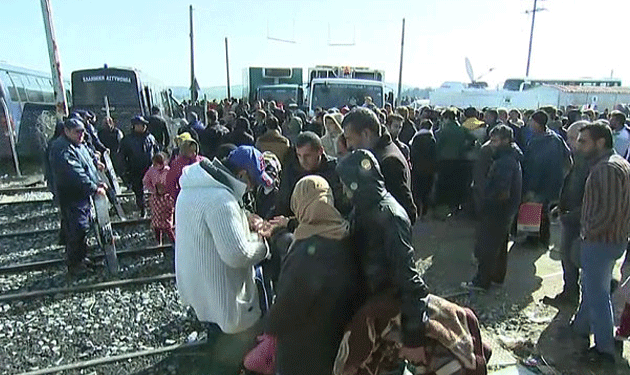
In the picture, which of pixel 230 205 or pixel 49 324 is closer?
pixel 230 205

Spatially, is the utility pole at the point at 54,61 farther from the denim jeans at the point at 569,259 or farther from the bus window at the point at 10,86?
the denim jeans at the point at 569,259

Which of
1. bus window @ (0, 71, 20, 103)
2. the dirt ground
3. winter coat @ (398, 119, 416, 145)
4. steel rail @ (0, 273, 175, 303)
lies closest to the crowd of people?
the dirt ground

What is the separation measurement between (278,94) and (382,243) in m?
17.2

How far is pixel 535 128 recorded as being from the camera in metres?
6.64

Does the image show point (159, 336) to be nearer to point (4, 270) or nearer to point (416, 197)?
point (4, 270)

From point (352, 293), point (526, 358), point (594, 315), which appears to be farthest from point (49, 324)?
point (594, 315)

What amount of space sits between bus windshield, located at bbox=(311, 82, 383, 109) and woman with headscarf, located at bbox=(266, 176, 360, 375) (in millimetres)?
11562

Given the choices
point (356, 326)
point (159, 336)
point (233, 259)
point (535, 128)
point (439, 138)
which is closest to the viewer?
point (356, 326)

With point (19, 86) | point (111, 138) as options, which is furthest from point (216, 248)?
point (19, 86)

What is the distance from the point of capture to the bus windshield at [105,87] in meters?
13.6

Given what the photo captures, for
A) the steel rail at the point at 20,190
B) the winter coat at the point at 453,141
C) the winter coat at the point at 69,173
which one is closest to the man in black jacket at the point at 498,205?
the winter coat at the point at 453,141

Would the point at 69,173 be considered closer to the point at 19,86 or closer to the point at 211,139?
the point at 211,139

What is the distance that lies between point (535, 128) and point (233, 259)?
17.4ft

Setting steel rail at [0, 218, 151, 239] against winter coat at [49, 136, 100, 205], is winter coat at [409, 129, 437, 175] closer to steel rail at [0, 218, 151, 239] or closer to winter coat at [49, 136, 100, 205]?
steel rail at [0, 218, 151, 239]
